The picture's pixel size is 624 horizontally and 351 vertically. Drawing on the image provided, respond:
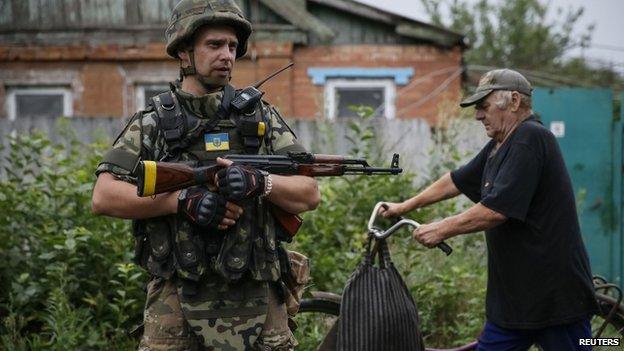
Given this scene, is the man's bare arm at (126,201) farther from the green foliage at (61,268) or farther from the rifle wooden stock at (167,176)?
the green foliage at (61,268)

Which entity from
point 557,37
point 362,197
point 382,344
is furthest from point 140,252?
point 557,37

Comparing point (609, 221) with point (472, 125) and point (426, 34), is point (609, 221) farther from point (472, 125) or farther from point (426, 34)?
point (426, 34)

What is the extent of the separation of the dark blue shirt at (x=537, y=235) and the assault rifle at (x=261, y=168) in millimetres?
598

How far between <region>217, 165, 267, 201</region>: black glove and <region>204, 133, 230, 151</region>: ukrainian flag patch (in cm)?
22

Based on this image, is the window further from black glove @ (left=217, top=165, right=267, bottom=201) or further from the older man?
black glove @ (left=217, top=165, right=267, bottom=201)

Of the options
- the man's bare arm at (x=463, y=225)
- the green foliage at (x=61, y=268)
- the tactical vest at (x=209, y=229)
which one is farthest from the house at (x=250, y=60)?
the tactical vest at (x=209, y=229)

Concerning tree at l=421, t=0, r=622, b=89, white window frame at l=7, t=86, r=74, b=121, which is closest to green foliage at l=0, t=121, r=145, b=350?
white window frame at l=7, t=86, r=74, b=121

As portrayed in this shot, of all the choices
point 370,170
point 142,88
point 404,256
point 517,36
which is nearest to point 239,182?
point 370,170

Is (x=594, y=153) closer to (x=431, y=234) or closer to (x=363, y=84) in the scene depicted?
(x=431, y=234)

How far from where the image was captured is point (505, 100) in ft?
13.7

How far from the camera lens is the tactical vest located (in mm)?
3352

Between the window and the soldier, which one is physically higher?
the window

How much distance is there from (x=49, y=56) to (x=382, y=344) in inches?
417

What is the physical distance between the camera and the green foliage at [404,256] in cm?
592
